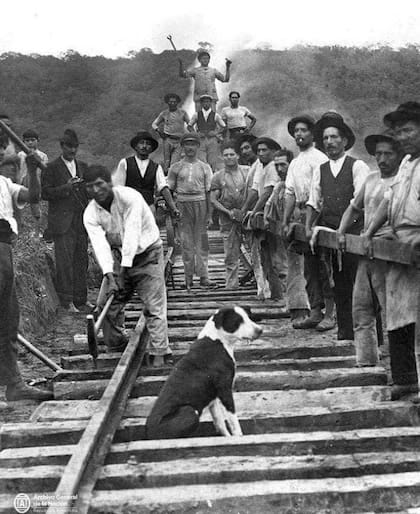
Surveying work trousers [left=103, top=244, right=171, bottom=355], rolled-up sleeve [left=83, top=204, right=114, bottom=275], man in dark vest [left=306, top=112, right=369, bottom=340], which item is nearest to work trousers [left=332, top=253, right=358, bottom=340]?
man in dark vest [left=306, top=112, right=369, bottom=340]

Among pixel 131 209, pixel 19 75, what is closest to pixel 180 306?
pixel 131 209

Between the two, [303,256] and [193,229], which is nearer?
[303,256]

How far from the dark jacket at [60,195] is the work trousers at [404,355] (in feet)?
16.5

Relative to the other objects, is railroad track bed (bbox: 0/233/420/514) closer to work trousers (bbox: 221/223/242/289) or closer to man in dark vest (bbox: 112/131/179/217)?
man in dark vest (bbox: 112/131/179/217)

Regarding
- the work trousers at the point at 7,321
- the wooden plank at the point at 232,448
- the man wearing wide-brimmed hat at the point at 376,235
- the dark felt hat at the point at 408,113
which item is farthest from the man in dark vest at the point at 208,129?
the wooden plank at the point at 232,448

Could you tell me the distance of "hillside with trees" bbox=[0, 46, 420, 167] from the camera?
29172 millimetres

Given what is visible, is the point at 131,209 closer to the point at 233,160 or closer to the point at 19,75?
the point at 233,160

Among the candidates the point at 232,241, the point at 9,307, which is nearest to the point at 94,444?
the point at 9,307

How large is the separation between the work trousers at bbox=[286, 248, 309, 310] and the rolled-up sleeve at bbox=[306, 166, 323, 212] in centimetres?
94

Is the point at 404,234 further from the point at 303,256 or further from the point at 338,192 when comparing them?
the point at 303,256

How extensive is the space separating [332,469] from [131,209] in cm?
268

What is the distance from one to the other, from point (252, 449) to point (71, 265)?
557cm

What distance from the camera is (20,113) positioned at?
2983 cm

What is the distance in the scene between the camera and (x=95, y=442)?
357cm
